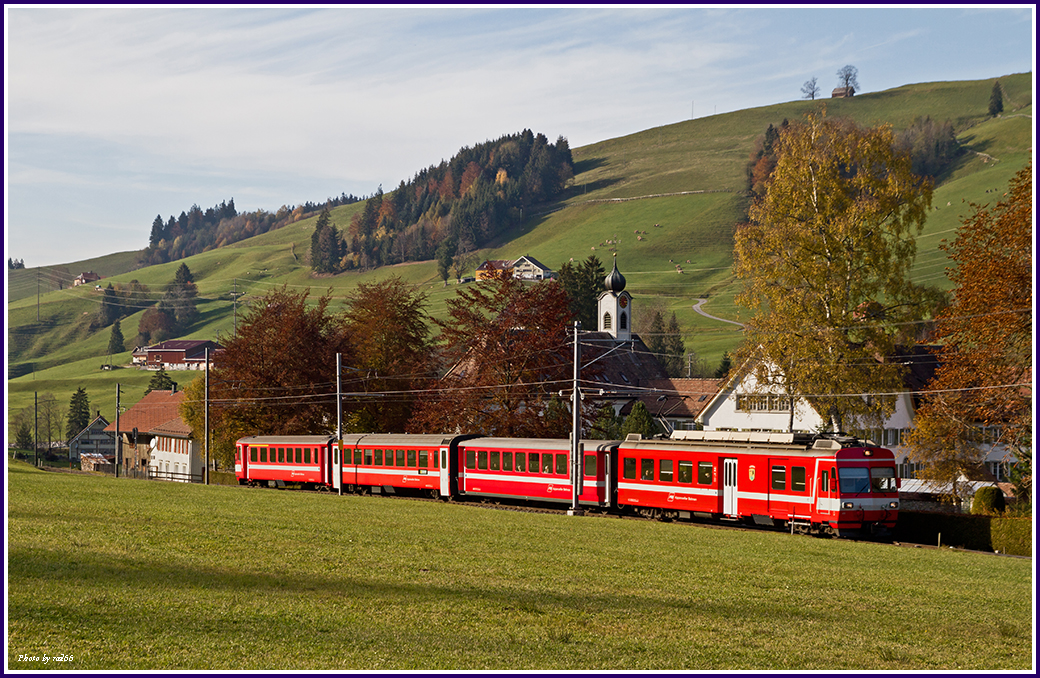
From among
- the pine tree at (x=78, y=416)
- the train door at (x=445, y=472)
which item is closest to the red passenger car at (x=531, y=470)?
the train door at (x=445, y=472)

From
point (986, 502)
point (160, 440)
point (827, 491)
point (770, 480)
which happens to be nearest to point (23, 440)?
point (160, 440)

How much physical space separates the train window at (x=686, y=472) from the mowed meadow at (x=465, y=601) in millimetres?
7976

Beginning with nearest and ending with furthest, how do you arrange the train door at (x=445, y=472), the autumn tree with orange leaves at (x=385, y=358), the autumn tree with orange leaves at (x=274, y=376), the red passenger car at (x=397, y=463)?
the train door at (x=445, y=472)
the red passenger car at (x=397, y=463)
the autumn tree with orange leaves at (x=274, y=376)
the autumn tree with orange leaves at (x=385, y=358)

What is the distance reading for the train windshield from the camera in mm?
30531

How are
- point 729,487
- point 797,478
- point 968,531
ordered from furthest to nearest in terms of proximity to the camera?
1. point 729,487
2. point 968,531
3. point 797,478

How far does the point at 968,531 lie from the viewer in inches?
1227

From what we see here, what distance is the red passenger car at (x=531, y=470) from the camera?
37.1 meters

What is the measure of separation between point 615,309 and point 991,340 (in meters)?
76.2

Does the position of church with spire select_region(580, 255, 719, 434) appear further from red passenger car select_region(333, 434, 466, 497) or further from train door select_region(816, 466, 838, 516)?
train door select_region(816, 466, 838, 516)

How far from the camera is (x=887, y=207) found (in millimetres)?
39812

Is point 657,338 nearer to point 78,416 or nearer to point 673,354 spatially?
point 673,354

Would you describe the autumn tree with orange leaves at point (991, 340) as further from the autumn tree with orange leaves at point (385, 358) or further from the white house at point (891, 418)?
the autumn tree with orange leaves at point (385, 358)

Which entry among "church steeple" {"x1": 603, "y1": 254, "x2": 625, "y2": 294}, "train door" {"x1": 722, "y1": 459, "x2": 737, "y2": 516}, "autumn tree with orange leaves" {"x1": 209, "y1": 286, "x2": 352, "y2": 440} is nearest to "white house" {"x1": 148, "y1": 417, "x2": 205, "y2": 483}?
"autumn tree with orange leaves" {"x1": 209, "y1": 286, "x2": 352, "y2": 440}

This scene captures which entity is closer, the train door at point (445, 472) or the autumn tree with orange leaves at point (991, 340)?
Answer: the autumn tree with orange leaves at point (991, 340)
